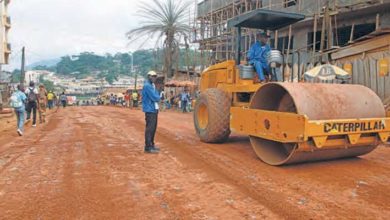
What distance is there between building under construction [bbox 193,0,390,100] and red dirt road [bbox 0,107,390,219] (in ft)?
11.0

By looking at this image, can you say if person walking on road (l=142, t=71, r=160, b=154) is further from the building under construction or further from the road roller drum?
the building under construction

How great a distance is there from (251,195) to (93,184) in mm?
2098

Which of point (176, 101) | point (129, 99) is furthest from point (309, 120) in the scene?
point (129, 99)

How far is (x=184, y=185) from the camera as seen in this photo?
5363mm

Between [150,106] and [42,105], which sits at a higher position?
[150,106]

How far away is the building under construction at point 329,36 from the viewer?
39.8ft

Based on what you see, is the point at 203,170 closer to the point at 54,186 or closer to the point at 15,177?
the point at 54,186

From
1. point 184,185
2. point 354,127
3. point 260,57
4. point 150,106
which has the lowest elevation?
point 184,185

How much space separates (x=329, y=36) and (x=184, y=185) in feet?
39.7

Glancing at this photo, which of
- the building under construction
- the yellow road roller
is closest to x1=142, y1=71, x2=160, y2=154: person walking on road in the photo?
the yellow road roller

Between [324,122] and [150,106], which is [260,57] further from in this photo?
[324,122]

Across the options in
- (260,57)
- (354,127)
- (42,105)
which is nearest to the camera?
(354,127)

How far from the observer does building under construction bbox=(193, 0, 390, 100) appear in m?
12.1

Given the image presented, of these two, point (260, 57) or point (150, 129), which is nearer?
point (150, 129)
